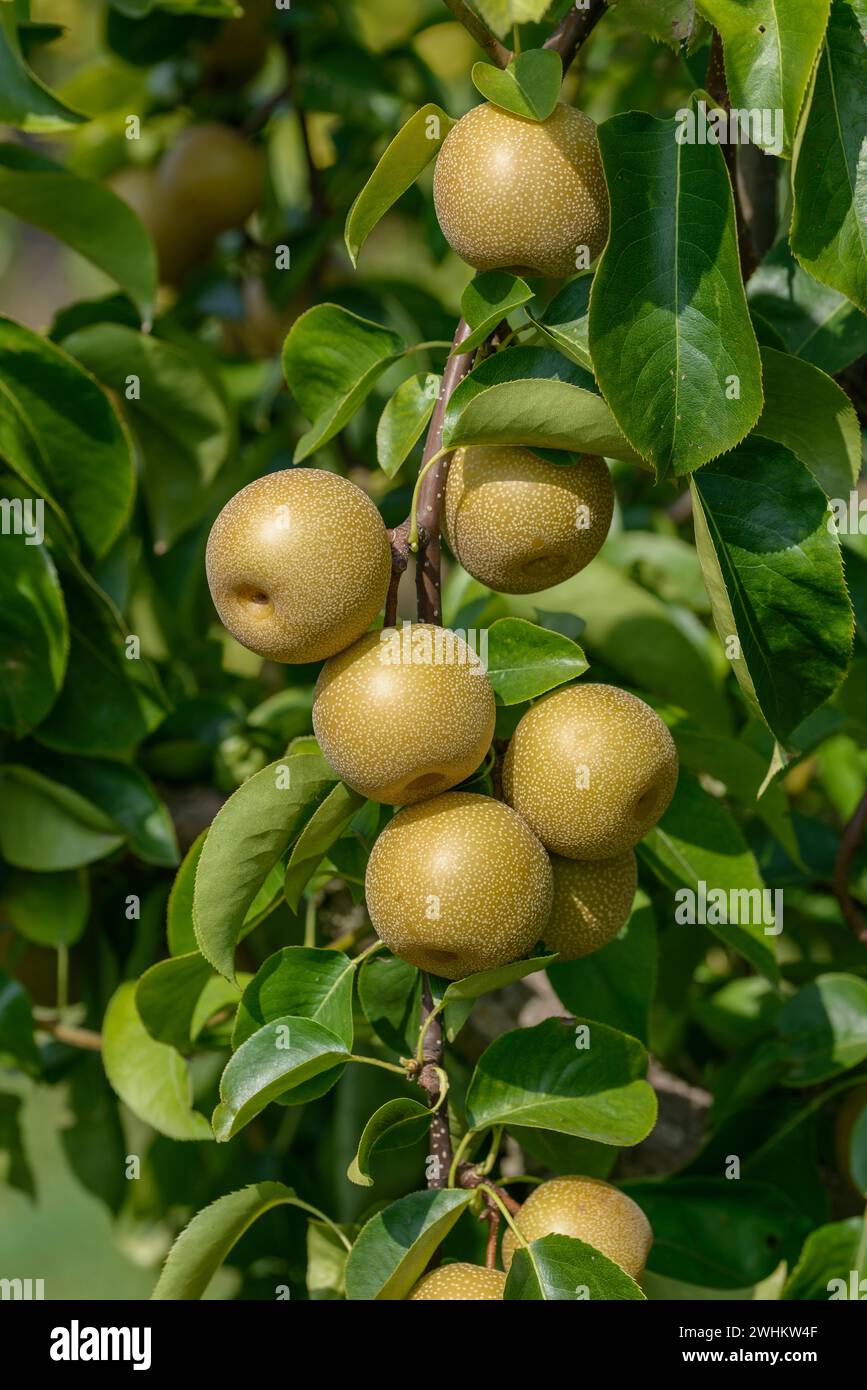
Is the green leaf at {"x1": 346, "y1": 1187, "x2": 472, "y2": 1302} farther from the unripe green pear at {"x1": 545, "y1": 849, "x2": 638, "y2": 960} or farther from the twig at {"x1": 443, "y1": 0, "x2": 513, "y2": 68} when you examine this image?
the twig at {"x1": 443, "y1": 0, "x2": 513, "y2": 68}

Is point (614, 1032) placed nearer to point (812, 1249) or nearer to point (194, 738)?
point (812, 1249)

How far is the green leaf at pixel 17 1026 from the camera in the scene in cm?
133

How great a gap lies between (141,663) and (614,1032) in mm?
669

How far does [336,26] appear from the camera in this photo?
1.93m

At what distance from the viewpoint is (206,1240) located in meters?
0.92

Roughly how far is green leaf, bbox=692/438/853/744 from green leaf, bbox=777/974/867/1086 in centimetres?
47

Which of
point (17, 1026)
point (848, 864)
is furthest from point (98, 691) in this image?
point (848, 864)

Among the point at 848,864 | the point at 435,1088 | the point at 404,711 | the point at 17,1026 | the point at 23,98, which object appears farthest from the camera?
the point at 848,864

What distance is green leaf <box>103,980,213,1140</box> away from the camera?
1.17m

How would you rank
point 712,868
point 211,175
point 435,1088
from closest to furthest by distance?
point 435,1088
point 712,868
point 211,175

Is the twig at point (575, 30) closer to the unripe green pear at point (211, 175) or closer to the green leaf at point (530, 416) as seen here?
the green leaf at point (530, 416)

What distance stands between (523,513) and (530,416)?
7 centimetres

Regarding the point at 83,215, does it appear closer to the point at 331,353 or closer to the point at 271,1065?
the point at 331,353
